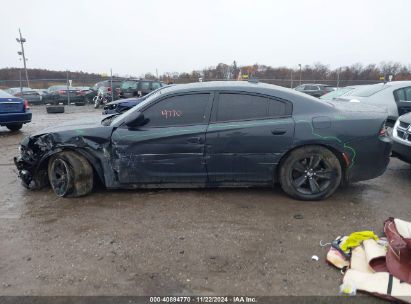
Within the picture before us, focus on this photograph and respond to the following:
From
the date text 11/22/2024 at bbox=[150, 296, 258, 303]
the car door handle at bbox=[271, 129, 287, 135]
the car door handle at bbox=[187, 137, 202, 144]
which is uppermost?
the car door handle at bbox=[271, 129, 287, 135]

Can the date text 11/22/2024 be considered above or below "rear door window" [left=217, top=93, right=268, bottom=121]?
below

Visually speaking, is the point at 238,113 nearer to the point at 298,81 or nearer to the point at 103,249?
the point at 103,249

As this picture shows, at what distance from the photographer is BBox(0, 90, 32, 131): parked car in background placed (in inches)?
366

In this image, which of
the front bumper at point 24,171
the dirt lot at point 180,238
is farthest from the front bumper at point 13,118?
the front bumper at point 24,171

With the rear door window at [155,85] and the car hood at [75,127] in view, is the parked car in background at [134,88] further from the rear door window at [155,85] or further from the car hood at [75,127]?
the car hood at [75,127]

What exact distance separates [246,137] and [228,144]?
9.4 inches

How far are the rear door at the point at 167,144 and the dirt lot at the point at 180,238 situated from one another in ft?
1.13

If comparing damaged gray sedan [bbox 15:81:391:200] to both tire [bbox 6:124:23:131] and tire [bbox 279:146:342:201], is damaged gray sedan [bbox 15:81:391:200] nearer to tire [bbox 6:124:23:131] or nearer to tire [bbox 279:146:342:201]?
tire [bbox 279:146:342:201]

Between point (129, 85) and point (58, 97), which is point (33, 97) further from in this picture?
point (129, 85)

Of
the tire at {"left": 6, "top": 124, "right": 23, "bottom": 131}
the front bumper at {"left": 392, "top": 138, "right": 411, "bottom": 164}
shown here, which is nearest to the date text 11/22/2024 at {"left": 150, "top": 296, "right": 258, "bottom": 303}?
the front bumper at {"left": 392, "top": 138, "right": 411, "bottom": 164}

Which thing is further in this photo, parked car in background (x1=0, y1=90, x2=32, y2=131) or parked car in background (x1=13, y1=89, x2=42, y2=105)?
parked car in background (x1=13, y1=89, x2=42, y2=105)

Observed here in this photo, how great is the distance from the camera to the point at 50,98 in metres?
22.8

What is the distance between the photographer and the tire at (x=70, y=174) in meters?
4.26

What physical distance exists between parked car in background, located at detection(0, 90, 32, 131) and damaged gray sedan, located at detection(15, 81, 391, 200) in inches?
242
